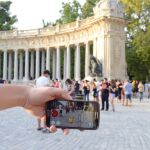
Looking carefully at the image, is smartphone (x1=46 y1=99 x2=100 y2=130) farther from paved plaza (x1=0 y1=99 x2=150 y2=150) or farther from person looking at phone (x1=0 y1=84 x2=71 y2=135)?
paved plaza (x1=0 y1=99 x2=150 y2=150)

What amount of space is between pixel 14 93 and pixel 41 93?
0.14 m

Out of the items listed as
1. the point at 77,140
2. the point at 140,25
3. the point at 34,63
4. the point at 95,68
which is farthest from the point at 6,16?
the point at 77,140

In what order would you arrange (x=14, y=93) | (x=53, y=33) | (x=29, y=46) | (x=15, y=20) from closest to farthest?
1. (x=14, y=93)
2. (x=53, y=33)
3. (x=29, y=46)
4. (x=15, y=20)

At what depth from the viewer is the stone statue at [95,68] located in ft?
173

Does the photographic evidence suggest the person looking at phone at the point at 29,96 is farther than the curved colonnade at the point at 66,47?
No

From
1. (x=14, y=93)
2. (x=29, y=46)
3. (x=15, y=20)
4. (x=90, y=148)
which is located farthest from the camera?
(x=15, y=20)

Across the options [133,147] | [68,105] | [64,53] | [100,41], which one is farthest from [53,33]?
[68,105]

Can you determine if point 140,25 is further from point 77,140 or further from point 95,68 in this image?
point 77,140

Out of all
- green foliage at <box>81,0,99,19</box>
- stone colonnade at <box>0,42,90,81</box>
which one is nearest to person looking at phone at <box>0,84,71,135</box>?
stone colonnade at <box>0,42,90,81</box>

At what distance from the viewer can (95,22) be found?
55.4m

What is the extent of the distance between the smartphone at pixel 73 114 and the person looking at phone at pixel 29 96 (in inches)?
1.3

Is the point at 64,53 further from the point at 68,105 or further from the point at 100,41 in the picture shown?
the point at 68,105

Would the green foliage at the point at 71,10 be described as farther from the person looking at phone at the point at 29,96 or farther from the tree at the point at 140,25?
the person looking at phone at the point at 29,96

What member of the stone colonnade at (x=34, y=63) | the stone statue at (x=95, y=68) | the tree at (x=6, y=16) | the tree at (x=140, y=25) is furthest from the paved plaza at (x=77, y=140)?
the tree at (x=6, y=16)
